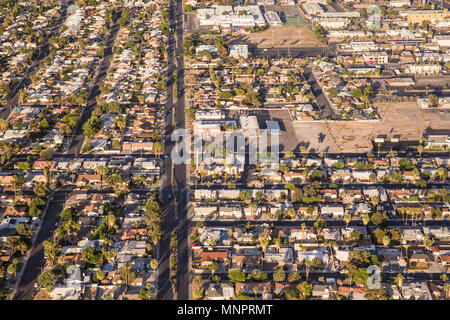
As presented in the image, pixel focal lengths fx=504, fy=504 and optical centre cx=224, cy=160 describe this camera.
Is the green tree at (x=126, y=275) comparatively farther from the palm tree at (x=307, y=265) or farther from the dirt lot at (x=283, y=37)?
the dirt lot at (x=283, y=37)

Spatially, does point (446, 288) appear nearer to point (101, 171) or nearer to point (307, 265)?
point (307, 265)

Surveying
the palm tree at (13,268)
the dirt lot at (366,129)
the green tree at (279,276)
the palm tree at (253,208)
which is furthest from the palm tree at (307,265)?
the palm tree at (13,268)

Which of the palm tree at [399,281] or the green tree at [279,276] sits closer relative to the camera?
the palm tree at [399,281]

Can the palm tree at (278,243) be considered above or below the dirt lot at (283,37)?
above

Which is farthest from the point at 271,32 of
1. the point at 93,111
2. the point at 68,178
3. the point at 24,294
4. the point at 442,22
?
the point at 24,294

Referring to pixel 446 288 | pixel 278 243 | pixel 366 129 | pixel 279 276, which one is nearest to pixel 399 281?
pixel 446 288
